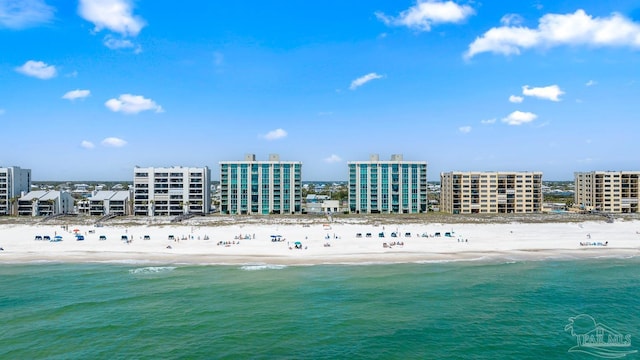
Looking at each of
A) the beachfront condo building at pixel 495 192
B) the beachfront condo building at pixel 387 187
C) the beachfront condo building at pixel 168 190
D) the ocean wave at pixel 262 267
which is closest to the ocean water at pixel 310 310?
the ocean wave at pixel 262 267

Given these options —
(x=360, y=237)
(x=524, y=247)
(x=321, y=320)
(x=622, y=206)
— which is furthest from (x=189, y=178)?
(x=622, y=206)

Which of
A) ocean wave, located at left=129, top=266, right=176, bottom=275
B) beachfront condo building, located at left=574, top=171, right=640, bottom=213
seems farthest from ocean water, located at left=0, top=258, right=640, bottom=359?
beachfront condo building, located at left=574, top=171, right=640, bottom=213

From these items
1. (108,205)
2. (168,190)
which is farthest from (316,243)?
(108,205)

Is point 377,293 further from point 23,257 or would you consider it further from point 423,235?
point 23,257

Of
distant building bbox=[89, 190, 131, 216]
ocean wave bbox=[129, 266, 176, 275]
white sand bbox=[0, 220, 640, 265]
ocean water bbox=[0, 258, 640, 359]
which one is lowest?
ocean water bbox=[0, 258, 640, 359]

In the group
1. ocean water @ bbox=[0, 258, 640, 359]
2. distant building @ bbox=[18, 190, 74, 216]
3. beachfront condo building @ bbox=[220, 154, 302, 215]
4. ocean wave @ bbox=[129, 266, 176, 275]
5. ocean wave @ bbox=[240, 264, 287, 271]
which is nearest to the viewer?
A: ocean water @ bbox=[0, 258, 640, 359]

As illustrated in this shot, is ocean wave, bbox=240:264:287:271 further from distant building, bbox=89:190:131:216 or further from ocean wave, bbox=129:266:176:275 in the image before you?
distant building, bbox=89:190:131:216

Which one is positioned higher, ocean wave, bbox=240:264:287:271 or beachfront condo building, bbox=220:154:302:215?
beachfront condo building, bbox=220:154:302:215

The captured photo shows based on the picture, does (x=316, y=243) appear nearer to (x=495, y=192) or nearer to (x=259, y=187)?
(x=259, y=187)
